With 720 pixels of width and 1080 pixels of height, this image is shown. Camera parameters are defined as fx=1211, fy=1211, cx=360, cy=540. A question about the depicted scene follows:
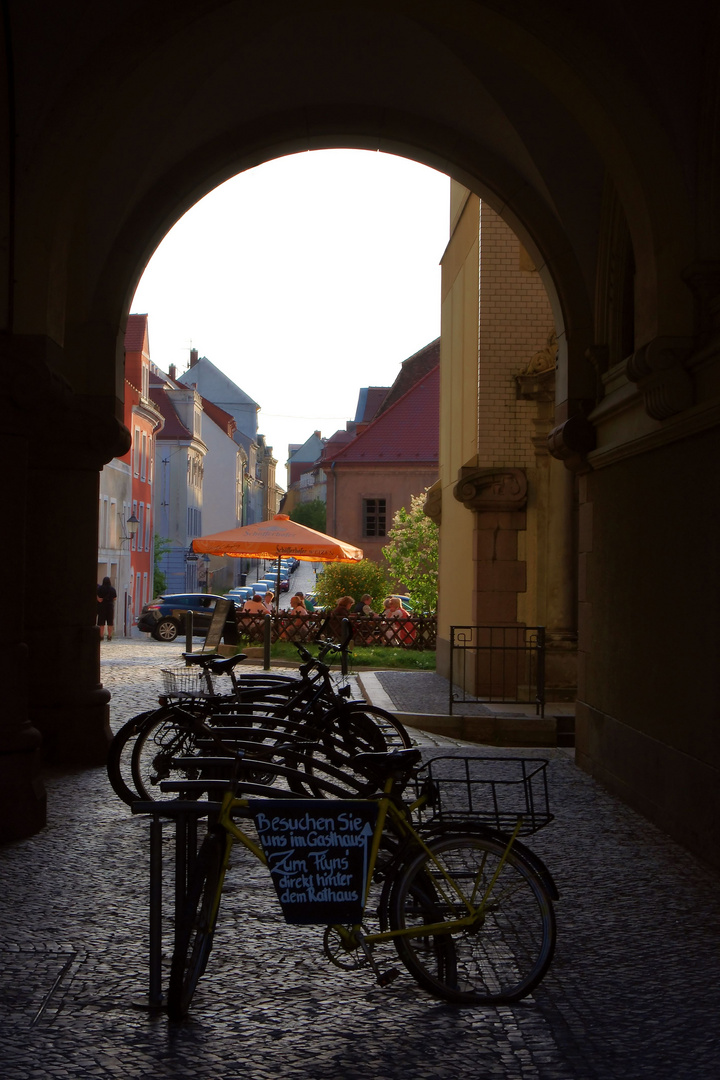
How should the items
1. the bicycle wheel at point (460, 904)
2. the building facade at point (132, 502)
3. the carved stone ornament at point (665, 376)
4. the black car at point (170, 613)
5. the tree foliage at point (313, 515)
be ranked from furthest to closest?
the tree foliage at point (313, 515) < the building facade at point (132, 502) < the black car at point (170, 613) < the carved stone ornament at point (665, 376) < the bicycle wheel at point (460, 904)

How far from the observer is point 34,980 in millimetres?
4445

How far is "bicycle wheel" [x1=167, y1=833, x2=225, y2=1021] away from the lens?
4.03m

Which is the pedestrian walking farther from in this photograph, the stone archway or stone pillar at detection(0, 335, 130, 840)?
the stone archway

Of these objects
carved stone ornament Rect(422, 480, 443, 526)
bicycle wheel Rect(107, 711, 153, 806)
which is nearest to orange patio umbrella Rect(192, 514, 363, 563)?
carved stone ornament Rect(422, 480, 443, 526)

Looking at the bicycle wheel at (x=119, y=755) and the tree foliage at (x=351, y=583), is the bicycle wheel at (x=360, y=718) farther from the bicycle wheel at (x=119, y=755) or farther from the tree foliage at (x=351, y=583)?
the tree foliage at (x=351, y=583)

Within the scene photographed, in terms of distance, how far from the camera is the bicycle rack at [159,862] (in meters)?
4.11

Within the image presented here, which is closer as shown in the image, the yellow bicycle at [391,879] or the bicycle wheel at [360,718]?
the yellow bicycle at [391,879]

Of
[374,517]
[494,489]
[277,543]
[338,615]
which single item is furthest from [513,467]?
[374,517]

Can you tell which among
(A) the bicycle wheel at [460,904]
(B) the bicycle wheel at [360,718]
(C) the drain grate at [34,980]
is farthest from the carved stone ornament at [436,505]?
(A) the bicycle wheel at [460,904]

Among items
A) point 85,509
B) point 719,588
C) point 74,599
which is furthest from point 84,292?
point 719,588

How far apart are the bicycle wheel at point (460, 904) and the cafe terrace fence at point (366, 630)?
22.4 m

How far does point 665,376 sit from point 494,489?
8.97 m

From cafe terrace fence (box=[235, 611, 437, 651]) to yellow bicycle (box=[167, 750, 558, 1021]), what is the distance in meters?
22.4

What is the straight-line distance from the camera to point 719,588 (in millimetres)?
6633
